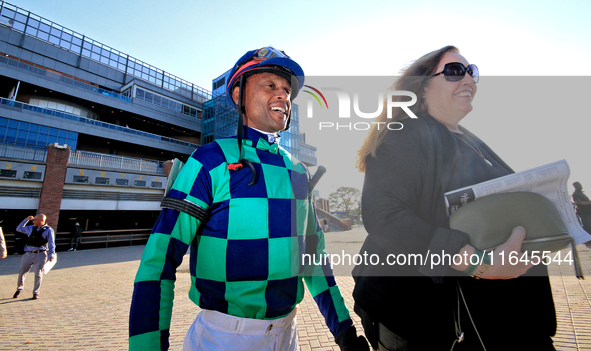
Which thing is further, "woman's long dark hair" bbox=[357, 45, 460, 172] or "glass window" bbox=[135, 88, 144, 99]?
"glass window" bbox=[135, 88, 144, 99]

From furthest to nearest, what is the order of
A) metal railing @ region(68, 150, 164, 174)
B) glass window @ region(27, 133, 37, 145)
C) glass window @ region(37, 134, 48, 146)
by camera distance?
glass window @ region(37, 134, 48, 146) < glass window @ region(27, 133, 37, 145) < metal railing @ region(68, 150, 164, 174)

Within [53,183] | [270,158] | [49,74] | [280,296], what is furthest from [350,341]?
[49,74]

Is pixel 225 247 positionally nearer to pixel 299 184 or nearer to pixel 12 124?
pixel 299 184

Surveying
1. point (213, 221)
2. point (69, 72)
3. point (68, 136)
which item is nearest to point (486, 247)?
point (213, 221)

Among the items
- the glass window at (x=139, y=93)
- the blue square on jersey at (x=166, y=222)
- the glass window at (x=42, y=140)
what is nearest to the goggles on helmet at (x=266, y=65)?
the blue square on jersey at (x=166, y=222)

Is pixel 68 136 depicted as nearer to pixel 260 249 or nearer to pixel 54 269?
pixel 54 269

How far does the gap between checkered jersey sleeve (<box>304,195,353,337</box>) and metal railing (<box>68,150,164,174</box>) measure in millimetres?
22162

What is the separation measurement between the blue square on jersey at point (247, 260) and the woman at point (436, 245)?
56 centimetres

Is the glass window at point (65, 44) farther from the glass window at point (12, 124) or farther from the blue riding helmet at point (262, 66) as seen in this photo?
the blue riding helmet at point (262, 66)

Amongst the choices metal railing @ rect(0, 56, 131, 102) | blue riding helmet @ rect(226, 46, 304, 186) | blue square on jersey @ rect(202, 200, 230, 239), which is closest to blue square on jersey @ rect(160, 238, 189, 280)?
blue square on jersey @ rect(202, 200, 230, 239)

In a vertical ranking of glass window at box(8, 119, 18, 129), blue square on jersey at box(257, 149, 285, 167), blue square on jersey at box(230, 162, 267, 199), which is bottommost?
blue square on jersey at box(230, 162, 267, 199)

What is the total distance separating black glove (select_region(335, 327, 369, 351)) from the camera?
1.47m

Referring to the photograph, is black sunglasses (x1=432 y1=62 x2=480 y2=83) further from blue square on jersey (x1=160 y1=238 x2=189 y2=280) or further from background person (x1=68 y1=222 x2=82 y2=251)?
background person (x1=68 y1=222 x2=82 y2=251)

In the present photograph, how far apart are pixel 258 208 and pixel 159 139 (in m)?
31.1
